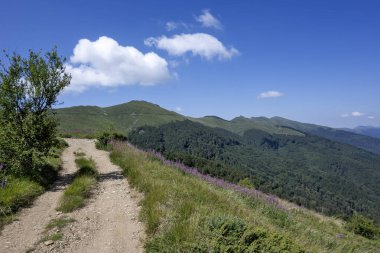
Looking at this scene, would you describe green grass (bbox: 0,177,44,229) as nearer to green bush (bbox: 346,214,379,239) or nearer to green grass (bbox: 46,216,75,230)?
green grass (bbox: 46,216,75,230)

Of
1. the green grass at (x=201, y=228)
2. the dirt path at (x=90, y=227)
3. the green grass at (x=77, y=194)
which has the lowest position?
the dirt path at (x=90, y=227)

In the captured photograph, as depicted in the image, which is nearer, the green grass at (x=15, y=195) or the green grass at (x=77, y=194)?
the green grass at (x=15, y=195)

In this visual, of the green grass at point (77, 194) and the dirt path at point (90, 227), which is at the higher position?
the green grass at point (77, 194)

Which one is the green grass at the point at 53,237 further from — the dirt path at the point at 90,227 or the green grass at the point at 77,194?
the green grass at the point at 77,194

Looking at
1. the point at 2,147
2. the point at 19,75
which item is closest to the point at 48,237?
the point at 2,147

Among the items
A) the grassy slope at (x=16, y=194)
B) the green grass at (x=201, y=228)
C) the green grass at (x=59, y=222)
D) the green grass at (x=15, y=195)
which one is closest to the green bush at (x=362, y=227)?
the green grass at (x=201, y=228)

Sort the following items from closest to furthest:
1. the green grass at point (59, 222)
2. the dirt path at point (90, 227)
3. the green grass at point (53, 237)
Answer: the dirt path at point (90, 227) < the green grass at point (53, 237) < the green grass at point (59, 222)

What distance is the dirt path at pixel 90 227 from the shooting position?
6.74 meters

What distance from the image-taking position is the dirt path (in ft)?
22.1

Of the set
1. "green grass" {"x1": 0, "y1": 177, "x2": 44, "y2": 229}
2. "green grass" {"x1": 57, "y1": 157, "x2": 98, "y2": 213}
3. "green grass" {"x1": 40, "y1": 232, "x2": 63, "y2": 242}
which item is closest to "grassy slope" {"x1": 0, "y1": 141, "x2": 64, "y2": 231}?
"green grass" {"x1": 0, "y1": 177, "x2": 44, "y2": 229}

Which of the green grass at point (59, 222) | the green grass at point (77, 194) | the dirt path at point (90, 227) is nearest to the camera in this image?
the dirt path at point (90, 227)

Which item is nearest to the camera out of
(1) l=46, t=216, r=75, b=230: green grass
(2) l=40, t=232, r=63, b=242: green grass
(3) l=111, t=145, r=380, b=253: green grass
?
(3) l=111, t=145, r=380, b=253: green grass

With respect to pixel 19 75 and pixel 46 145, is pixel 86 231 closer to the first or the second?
pixel 46 145

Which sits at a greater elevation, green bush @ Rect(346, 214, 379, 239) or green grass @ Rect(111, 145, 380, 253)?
green grass @ Rect(111, 145, 380, 253)
